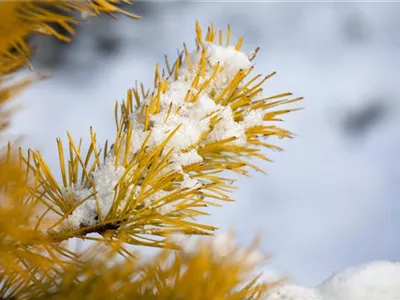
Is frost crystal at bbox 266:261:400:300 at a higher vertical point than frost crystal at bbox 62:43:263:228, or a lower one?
lower

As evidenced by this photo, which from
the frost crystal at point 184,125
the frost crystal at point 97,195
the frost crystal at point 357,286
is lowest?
the frost crystal at point 357,286

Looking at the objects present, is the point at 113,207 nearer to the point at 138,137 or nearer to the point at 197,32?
the point at 138,137

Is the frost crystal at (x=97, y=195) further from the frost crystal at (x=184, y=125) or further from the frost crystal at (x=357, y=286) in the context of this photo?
the frost crystal at (x=357, y=286)

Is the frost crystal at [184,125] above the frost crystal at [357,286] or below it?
above

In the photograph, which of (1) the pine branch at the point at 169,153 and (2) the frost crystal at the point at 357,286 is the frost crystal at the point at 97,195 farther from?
(2) the frost crystal at the point at 357,286

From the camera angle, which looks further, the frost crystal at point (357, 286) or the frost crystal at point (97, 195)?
the frost crystal at point (357, 286)

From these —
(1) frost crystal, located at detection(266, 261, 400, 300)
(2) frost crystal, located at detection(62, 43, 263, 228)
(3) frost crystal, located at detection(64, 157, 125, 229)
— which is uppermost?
(2) frost crystal, located at detection(62, 43, 263, 228)

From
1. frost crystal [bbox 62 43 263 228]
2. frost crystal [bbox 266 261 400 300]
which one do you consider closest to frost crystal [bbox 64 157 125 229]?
frost crystal [bbox 62 43 263 228]

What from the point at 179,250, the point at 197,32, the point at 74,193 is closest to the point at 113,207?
the point at 74,193

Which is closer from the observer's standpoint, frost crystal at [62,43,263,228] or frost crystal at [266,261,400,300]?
frost crystal at [62,43,263,228]

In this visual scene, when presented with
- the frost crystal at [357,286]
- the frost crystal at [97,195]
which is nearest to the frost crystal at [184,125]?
the frost crystal at [97,195]

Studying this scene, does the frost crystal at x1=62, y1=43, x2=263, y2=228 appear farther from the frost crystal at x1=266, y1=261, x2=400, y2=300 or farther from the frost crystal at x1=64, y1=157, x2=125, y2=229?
the frost crystal at x1=266, y1=261, x2=400, y2=300
